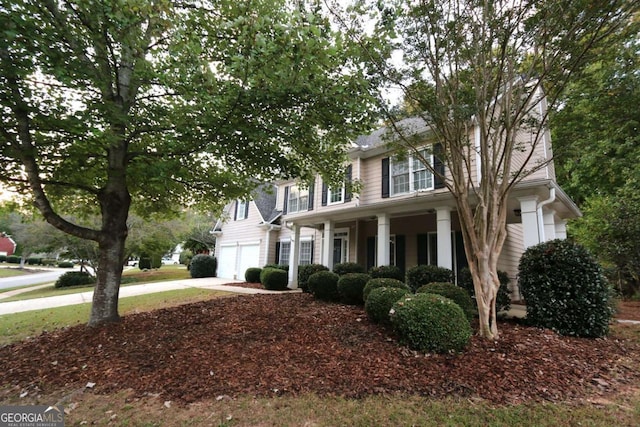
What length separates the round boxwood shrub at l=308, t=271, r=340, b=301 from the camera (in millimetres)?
8773

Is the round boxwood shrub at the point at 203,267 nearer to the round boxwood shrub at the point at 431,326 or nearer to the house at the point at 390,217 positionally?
the house at the point at 390,217

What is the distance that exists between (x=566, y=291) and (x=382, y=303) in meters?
3.49

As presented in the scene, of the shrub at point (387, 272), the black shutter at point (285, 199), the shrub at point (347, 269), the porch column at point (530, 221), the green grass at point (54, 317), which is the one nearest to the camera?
the green grass at point (54, 317)

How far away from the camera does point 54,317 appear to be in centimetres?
725

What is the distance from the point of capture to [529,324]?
5812 mm

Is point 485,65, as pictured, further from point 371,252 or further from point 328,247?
point 371,252

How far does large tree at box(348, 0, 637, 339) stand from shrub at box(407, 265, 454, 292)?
246 cm

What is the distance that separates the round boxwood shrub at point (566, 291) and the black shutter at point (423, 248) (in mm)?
5059

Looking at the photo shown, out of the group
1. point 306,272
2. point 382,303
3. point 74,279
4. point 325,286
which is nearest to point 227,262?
point 74,279

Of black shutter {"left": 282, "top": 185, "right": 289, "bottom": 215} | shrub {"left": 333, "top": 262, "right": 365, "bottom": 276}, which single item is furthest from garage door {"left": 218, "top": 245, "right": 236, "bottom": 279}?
shrub {"left": 333, "top": 262, "right": 365, "bottom": 276}

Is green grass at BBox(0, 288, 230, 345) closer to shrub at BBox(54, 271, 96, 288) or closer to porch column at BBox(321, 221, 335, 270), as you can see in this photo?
porch column at BBox(321, 221, 335, 270)

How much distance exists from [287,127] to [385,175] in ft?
21.9

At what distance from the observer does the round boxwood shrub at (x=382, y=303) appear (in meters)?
5.43

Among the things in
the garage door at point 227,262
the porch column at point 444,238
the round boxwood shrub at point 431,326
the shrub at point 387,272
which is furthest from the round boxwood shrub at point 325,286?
the garage door at point 227,262
